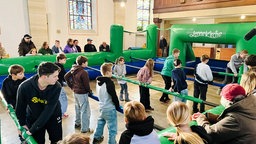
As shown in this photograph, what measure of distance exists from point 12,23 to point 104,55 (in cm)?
444

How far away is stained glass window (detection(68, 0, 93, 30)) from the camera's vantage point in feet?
35.0

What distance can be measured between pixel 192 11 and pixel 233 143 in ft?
29.2

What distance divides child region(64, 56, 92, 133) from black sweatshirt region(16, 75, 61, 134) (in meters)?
1.09

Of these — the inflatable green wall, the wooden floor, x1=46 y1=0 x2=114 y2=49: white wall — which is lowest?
the wooden floor

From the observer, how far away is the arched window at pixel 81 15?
10648 millimetres

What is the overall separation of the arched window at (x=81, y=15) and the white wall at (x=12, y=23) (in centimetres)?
237

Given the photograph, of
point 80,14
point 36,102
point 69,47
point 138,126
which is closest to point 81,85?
point 36,102

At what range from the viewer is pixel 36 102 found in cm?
191

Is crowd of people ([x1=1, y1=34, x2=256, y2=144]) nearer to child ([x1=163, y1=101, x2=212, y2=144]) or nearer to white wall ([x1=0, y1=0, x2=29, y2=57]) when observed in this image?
child ([x1=163, y1=101, x2=212, y2=144])

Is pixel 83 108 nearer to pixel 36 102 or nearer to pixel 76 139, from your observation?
pixel 36 102

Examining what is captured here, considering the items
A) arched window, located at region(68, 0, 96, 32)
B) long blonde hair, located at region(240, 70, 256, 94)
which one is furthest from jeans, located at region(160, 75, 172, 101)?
arched window, located at region(68, 0, 96, 32)

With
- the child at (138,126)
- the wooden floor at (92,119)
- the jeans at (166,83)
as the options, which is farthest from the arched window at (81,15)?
the child at (138,126)

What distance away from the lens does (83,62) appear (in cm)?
308

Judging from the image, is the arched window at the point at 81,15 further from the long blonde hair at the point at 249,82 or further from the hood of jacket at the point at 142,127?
the hood of jacket at the point at 142,127
